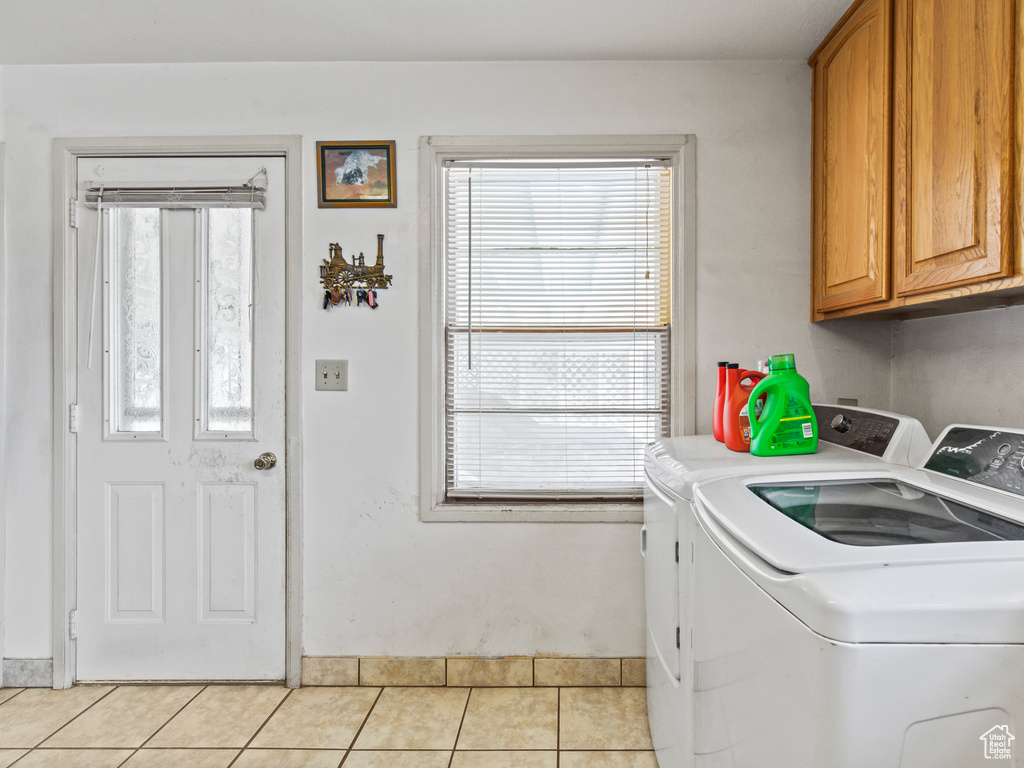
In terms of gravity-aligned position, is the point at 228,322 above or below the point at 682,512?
above

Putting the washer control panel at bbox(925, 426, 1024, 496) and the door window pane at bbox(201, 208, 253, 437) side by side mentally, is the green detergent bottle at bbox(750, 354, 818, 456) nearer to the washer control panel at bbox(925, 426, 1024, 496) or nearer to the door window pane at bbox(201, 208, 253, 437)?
the washer control panel at bbox(925, 426, 1024, 496)

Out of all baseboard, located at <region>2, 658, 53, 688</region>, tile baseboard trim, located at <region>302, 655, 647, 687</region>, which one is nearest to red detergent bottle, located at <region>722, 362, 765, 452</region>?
tile baseboard trim, located at <region>302, 655, 647, 687</region>

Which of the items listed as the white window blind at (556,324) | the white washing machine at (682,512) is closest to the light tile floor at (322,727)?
the white washing machine at (682,512)

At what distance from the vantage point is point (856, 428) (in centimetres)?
172

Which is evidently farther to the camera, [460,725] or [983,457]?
[460,725]

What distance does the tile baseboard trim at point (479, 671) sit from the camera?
2.09 meters

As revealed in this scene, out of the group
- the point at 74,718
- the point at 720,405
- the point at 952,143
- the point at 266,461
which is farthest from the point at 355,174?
the point at 74,718

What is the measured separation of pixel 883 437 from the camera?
5.19 feet

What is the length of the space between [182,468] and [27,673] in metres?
0.93

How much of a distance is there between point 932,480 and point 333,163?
206 centimetres

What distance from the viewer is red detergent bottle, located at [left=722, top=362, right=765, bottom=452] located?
1.69m

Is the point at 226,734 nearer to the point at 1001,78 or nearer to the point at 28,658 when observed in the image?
the point at 28,658

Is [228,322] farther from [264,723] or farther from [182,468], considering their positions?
[264,723]

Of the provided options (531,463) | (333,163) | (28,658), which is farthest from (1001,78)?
(28,658)
